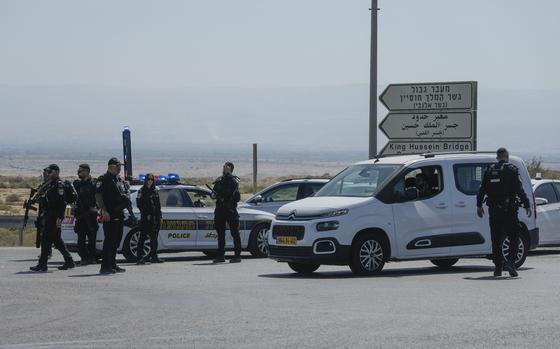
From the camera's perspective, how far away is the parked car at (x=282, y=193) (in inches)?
944

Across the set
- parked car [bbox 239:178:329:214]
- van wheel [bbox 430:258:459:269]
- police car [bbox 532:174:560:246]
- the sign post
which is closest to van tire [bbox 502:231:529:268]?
van wheel [bbox 430:258:459:269]

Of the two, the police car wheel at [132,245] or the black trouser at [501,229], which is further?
the police car wheel at [132,245]

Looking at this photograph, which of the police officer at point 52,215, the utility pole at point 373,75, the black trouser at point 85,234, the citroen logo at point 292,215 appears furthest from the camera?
the utility pole at point 373,75

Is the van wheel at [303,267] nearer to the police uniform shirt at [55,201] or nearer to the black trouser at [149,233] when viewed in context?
the black trouser at [149,233]

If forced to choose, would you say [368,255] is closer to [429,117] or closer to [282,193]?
[282,193]

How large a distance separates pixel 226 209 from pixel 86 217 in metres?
2.42

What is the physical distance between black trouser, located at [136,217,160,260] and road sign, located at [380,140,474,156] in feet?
24.6

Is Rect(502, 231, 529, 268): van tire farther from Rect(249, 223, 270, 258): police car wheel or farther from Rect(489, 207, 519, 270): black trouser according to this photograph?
Rect(249, 223, 270, 258): police car wheel

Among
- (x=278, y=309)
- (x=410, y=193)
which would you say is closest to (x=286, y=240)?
(x=410, y=193)

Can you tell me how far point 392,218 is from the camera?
17.8m

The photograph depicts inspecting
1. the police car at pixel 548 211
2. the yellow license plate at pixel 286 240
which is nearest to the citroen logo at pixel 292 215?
the yellow license plate at pixel 286 240

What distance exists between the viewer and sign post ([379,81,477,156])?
26938 millimetres

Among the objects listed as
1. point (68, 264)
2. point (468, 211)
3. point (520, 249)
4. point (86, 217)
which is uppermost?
point (468, 211)

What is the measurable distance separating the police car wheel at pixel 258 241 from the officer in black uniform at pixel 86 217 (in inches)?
124
